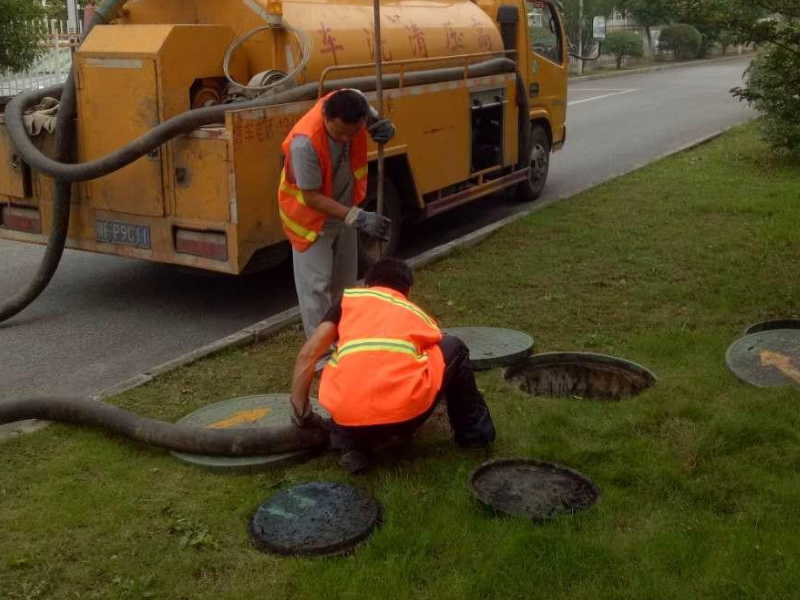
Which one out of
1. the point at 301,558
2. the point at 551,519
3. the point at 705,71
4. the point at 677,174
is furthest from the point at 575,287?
the point at 705,71

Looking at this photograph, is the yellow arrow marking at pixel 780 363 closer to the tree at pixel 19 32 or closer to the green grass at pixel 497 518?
the green grass at pixel 497 518

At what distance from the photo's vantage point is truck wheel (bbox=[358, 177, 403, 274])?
7.69 m

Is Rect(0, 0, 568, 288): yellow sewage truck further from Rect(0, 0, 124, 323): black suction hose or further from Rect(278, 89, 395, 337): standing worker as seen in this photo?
Rect(278, 89, 395, 337): standing worker

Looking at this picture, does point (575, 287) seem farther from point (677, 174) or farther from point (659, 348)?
point (677, 174)

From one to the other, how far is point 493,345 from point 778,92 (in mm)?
4068

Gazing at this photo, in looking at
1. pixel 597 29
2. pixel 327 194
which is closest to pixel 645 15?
pixel 597 29

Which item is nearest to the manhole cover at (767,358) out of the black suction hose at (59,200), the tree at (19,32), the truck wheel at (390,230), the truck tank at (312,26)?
the truck wheel at (390,230)

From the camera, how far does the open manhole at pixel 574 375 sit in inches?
217

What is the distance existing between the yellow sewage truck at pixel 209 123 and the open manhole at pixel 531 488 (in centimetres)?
257

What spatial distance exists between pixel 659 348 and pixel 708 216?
404cm

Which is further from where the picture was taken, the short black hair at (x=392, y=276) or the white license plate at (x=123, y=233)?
the white license plate at (x=123, y=233)

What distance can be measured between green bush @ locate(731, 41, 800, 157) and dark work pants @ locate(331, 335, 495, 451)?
354 cm

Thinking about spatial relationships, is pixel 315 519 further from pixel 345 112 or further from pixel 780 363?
pixel 780 363

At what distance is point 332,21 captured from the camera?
749cm
